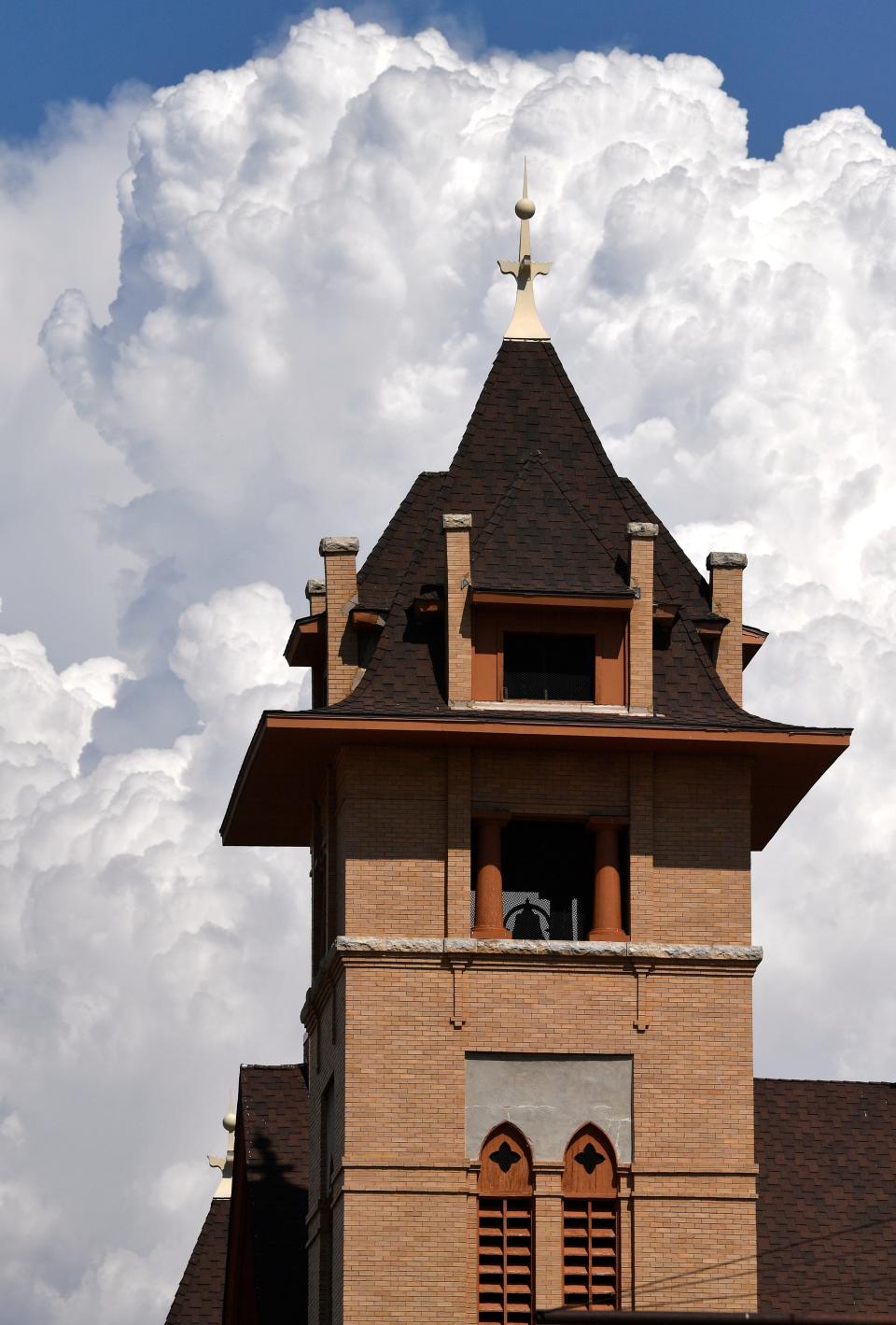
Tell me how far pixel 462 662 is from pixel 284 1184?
34.8ft

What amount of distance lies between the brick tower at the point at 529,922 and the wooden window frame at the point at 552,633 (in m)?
0.04

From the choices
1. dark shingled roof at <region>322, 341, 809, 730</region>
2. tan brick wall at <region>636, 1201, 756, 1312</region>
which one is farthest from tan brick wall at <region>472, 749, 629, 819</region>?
tan brick wall at <region>636, 1201, 756, 1312</region>

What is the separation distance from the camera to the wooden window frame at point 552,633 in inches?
1922

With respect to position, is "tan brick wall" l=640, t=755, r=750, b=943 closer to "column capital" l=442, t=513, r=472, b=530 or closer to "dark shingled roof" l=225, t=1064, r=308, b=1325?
"column capital" l=442, t=513, r=472, b=530

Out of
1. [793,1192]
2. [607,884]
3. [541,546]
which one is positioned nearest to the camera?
[607,884]

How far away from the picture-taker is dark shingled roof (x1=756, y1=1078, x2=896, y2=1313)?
4988 cm

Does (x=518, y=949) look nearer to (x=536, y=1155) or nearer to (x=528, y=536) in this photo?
(x=536, y=1155)

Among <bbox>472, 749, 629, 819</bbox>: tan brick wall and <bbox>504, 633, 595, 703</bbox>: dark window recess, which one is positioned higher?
<bbox>504, 633, 595, 703</bbox>: dark window recess

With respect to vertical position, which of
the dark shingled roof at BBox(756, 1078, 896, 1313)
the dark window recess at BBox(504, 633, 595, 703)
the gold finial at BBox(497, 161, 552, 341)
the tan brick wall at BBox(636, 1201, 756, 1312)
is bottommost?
the tan brick wall at BBox(636, 1201, 756, 1312)

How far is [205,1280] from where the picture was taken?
60688 mm

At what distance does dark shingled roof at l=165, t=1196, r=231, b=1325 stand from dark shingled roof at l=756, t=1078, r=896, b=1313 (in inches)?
464

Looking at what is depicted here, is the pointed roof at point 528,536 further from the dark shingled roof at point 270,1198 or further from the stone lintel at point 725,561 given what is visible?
the dark shingled roof at point 270,1198

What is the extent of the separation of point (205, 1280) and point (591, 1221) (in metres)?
15.4

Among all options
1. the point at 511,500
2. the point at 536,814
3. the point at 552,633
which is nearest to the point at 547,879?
the point at 536,814
